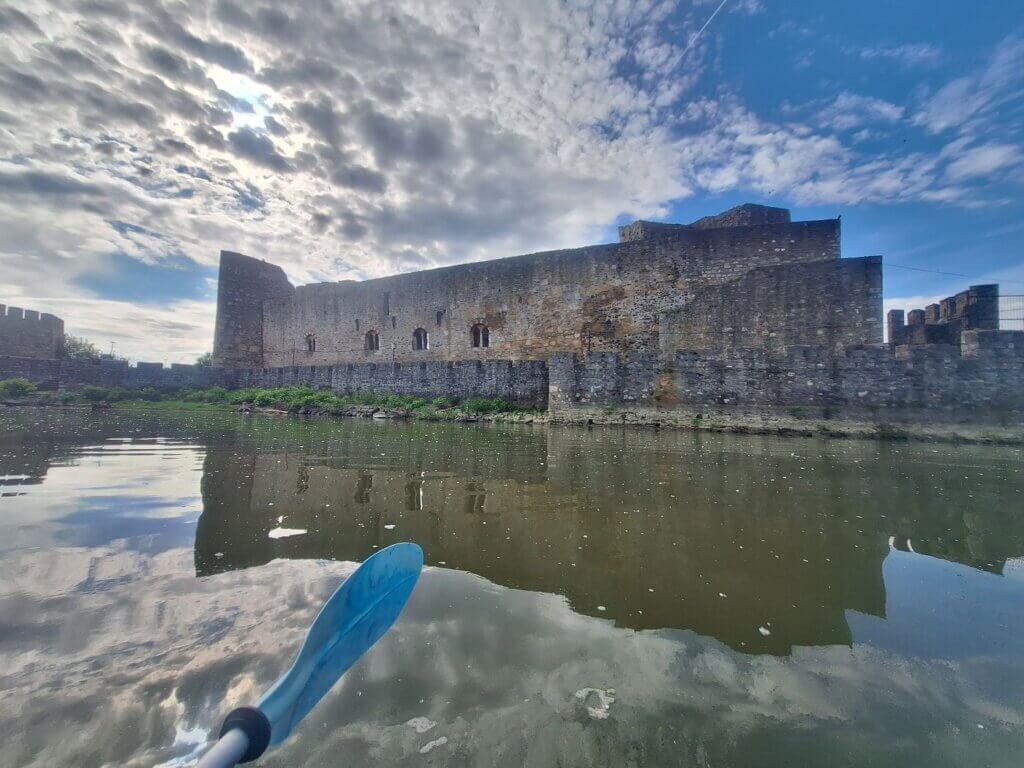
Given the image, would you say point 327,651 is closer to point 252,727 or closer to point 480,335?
point 252,727

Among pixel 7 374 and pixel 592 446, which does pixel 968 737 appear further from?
pixel 7 374

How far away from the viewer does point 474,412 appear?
15.3 metres

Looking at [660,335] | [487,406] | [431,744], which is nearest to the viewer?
[431,744]

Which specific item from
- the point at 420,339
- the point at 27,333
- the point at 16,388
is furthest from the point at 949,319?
the point at 27,333

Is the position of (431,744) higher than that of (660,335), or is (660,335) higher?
(660,335)

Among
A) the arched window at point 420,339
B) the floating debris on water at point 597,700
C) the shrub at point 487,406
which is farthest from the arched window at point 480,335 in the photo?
the floating debris on water at point 597,700

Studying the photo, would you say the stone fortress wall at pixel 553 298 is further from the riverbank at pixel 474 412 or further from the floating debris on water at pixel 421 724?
the floating debris on water at pixel 421 724

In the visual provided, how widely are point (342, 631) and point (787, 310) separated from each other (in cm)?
1499

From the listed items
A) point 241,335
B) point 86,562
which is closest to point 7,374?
point 241,335

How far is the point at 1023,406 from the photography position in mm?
9844

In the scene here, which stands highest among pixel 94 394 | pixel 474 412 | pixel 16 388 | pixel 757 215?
pixel 757 215

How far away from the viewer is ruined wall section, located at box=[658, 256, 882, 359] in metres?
12.7

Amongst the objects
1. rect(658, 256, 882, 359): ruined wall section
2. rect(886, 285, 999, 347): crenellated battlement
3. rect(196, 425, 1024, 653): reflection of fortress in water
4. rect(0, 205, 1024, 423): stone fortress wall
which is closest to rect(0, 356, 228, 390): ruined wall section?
rect(0, 205, 1024, 423): stone fortress wall

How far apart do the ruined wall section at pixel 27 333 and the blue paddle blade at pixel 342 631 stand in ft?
103
